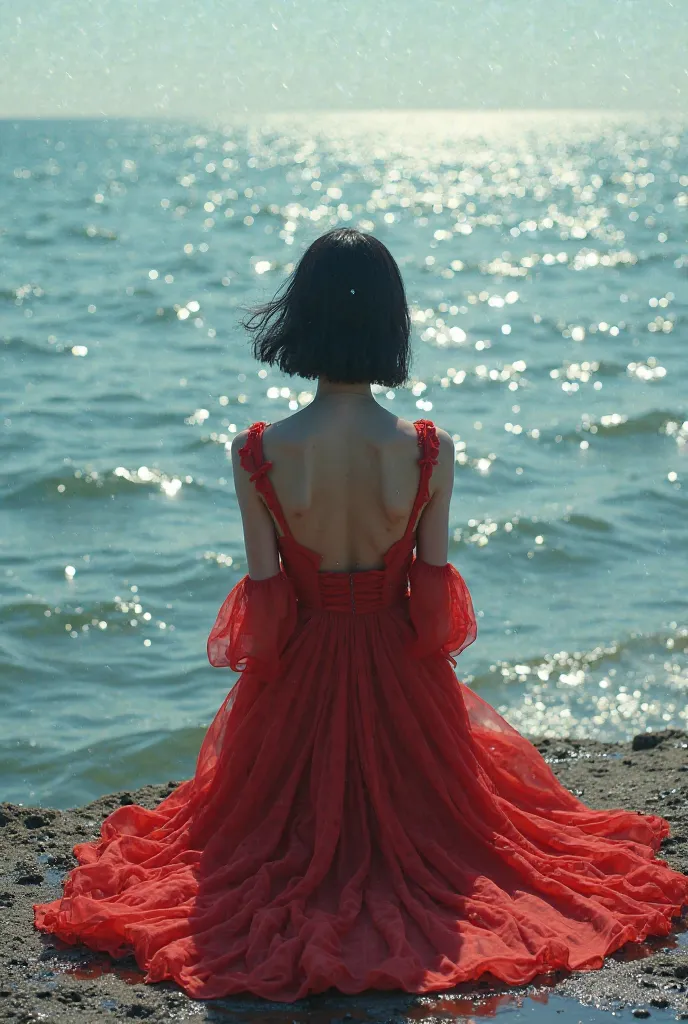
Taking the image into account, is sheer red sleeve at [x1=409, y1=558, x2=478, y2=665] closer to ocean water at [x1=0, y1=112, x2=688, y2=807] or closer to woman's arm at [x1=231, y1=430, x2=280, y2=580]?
woman's arm at [x1=231, y1=430, x2=280, y2=580]

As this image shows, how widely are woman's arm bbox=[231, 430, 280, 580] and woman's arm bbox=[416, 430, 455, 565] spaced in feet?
1.45

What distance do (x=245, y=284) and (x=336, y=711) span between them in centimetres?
1832

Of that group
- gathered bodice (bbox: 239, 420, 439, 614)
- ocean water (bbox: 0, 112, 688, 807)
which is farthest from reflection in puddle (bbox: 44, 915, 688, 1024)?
ocean water (bbox: 0, 112, 688, 807)

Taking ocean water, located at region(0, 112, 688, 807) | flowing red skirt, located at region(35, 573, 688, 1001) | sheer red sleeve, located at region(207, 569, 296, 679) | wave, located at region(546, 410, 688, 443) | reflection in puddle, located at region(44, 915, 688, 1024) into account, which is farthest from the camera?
wave, located at region(546, 410, 688, 443)

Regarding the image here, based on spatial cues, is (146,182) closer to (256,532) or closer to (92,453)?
(92,453)

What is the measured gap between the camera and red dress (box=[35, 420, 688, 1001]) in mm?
3645

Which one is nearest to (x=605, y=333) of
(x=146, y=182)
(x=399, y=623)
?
(x=399, y=623)

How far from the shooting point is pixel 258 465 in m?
3.85

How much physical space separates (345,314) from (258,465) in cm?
50

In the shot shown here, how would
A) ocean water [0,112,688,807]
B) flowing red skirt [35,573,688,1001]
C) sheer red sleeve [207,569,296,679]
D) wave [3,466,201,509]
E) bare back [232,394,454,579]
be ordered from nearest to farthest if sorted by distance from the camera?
flowing red skirt [35,573,688,1001] < bare back [232,394,454,579] < sheer red sleeve [207,569,296,679] < ocean water [0,112,688,807] < wave [3,466,201,509]

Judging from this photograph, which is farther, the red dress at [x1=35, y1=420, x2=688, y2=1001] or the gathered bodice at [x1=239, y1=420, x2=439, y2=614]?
the gathered bodice at [x1=239, y1=420, x2=439, y2=614]

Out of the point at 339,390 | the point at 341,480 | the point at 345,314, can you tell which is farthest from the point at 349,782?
the point at 345,314

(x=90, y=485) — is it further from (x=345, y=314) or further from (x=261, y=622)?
(x=345, y=314)

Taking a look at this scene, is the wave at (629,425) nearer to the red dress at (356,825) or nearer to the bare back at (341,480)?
the red dress at (356,825)
